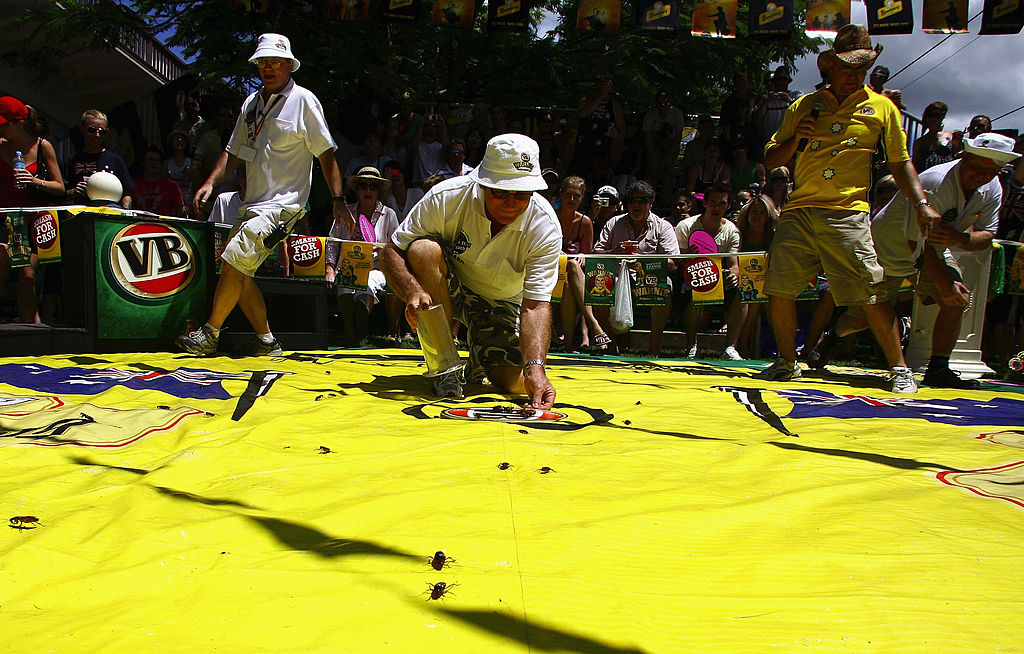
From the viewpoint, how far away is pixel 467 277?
4.10m

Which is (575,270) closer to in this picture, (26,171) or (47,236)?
(47,236)

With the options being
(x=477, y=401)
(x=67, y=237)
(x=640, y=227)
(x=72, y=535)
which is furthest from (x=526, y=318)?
(x=640, y=227)

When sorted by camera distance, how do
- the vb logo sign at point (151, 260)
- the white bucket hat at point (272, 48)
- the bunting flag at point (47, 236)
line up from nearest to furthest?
the white bucket hat at point (272, 48)
the vb logo sign at point (151, 260)
the bunting flag at point (47, 236)

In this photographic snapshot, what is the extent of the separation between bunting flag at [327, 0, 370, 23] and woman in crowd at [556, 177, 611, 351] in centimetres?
647

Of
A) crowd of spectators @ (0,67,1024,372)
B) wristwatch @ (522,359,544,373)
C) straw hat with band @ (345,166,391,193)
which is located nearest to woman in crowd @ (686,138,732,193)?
crowd of spectators @ (0,67,1024,372)

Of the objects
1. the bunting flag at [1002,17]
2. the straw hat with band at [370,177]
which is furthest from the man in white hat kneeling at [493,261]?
the bunting flag at [1002,17]

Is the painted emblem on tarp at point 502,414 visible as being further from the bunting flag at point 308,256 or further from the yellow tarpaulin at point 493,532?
the bunting flag at point 308,256

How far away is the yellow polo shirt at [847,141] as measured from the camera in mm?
4715

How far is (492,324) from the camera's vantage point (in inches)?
164

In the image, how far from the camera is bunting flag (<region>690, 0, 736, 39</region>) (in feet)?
39.0

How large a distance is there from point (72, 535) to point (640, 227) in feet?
22.9

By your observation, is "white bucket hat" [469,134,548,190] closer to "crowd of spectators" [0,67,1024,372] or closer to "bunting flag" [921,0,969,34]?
"crowd of spectators" [0,67,1024,372]

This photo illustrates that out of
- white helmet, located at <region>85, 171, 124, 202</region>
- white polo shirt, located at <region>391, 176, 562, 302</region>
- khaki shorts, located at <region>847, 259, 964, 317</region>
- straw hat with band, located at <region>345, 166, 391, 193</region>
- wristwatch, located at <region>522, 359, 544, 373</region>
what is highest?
straw hat with band, located at <region>345, 166, 391, 193</region>

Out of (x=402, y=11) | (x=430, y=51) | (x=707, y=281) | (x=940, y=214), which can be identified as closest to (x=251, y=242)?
(x=707, y=281)
